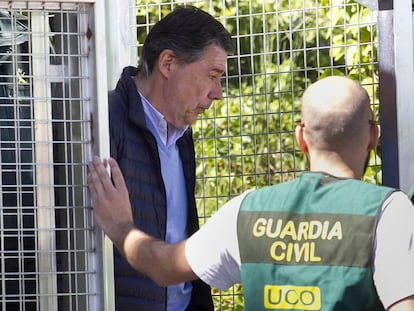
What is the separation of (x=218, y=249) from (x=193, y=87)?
1.37 meters

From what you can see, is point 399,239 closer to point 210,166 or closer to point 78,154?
point 78,154

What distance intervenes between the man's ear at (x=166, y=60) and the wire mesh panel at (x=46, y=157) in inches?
36.7

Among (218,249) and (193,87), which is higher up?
(193,87)

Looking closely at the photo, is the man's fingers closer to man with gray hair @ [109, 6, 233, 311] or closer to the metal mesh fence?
the metal mesh fence

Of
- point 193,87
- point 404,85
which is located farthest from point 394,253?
point 193,87

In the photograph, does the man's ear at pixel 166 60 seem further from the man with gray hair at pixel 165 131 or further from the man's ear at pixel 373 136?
the man's ear at pixel 373 136

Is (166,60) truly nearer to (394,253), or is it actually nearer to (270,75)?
(270,75)

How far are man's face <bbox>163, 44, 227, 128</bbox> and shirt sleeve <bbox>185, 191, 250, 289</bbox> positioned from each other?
122cm

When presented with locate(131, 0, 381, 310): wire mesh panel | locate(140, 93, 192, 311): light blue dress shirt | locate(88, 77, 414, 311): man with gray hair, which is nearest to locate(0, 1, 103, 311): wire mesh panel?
locate(88, 77, 414, 311): man with gray hair

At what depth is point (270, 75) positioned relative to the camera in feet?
16.3

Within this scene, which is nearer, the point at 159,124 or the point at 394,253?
the point at 394,253

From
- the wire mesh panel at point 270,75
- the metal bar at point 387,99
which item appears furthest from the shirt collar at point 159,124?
the metal bar at point 387,99

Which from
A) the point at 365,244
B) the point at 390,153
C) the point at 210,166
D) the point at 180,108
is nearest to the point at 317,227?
the point at 365,244

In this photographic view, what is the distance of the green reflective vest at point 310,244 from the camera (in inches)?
107
